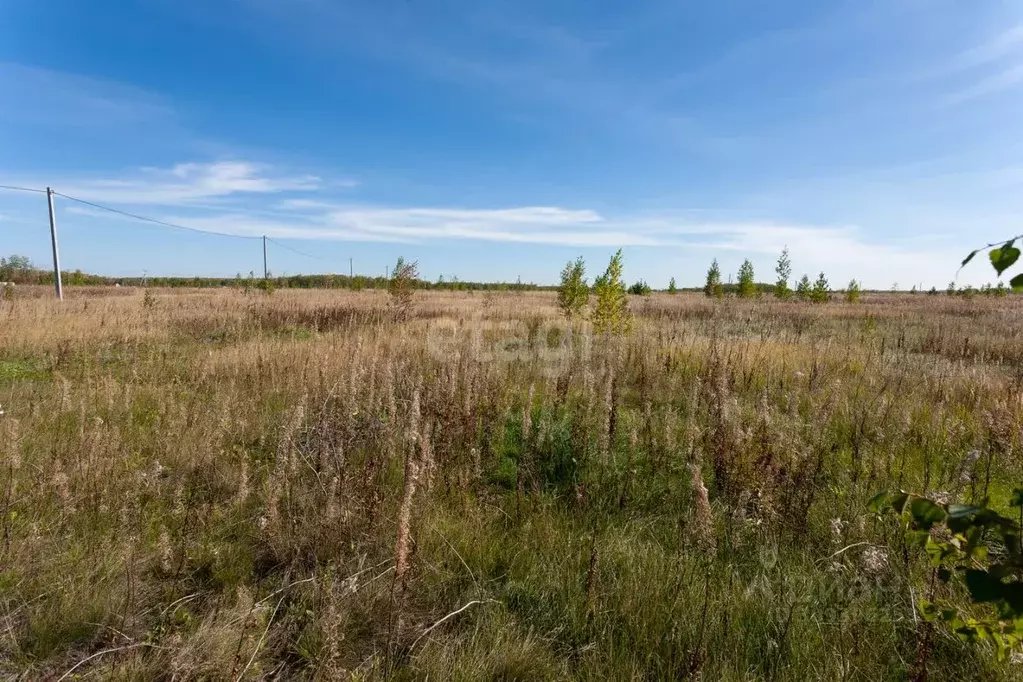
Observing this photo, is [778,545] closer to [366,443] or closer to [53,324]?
[366,443]

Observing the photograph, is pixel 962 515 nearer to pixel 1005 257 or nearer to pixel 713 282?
pixel 1005 257

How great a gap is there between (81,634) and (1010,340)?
17.5m

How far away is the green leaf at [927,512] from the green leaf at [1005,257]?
0.46 m

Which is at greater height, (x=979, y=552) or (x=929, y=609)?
(x=979, y=552)

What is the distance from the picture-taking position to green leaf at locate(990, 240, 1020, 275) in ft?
2.70

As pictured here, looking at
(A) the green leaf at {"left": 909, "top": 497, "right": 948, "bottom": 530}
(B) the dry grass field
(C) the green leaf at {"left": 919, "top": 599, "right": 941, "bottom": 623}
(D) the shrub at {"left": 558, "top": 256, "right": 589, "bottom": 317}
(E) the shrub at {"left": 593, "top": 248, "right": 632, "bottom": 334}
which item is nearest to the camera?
(A) the green leaf at {"left": 909, "top": 497, "right": 948, "bottom": 530}

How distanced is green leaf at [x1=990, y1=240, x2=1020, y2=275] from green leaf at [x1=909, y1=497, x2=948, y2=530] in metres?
0.46

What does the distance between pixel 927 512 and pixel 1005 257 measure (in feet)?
1.59

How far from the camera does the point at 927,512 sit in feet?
3.11

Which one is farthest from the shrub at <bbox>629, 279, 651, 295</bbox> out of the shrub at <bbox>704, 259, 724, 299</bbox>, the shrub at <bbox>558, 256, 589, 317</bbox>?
the shrub at <bbox>558, 256, 589, 317</bbox>

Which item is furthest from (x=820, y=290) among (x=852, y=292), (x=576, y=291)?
(x=576, y=291)

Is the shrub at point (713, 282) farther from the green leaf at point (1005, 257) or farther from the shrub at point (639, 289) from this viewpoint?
the green leaf at point (1005, 257)

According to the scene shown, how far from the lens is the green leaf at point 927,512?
94 cm

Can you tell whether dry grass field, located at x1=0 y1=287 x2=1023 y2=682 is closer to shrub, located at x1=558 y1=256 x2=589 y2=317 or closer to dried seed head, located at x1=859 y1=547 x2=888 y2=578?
dried seed head, located at x1=859 y1=547 x2=888 y2=578
